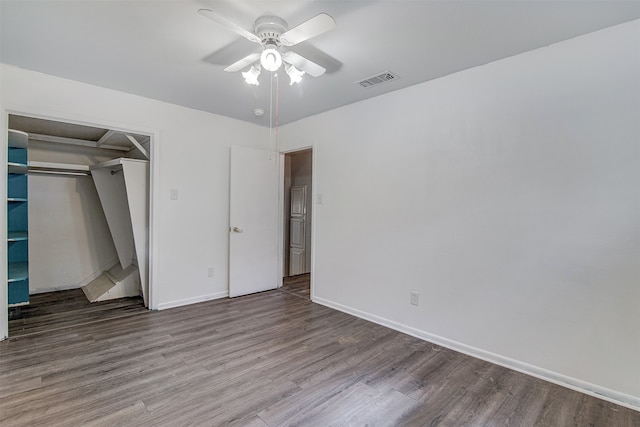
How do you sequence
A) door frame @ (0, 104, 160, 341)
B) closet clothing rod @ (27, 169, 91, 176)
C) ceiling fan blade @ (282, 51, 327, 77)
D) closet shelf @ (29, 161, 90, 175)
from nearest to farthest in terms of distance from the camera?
ceiling fan blade @ (282, 51, 327, 77), door frame @ (0, 104, 160, 341), closet shelf @ (29, 161, 90, 175), closet clothing rod @ (27, 169, 91, 176)

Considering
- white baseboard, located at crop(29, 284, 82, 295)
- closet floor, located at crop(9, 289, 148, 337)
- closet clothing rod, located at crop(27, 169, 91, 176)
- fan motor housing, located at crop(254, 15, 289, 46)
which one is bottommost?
closet floor, located at crop(9, 289, 148, 337)

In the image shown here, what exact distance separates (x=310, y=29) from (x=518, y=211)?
6.45 ft

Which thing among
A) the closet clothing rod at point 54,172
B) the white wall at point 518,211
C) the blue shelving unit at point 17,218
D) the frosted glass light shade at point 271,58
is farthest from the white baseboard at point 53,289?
the frosted glass light shade at point 271,58

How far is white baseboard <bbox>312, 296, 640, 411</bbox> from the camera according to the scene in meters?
1.89

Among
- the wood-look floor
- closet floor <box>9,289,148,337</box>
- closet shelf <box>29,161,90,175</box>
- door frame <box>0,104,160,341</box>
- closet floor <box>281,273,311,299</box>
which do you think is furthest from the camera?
closet floor <box>281,273,311,299</box>

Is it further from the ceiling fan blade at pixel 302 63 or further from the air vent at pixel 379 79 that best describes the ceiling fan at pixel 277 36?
the air vent at pixel 379 79

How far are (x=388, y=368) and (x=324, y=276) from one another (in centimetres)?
160

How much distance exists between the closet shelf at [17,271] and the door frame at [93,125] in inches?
14.0

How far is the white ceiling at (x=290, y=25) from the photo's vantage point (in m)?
1.74

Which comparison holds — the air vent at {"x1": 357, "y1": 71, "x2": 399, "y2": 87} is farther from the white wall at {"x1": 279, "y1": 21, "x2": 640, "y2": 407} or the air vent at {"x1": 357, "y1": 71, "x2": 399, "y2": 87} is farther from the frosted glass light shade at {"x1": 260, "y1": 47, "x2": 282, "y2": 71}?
the frosted glass light shade at {"x1": 260, "y1": 47, "x2": 282, "y2": 71}

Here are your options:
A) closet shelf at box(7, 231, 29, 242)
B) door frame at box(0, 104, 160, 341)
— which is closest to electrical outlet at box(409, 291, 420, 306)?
door frame at box(0, 104, 160, 341)

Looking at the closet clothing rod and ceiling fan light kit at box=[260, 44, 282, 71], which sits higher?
ceiling fan light kit at box=[260, 44, 282, 71]

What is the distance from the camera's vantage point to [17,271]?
Answer: 3.08 m

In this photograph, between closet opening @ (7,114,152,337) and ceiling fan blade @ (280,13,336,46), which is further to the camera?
closet opening @ (7,114,152,337)
